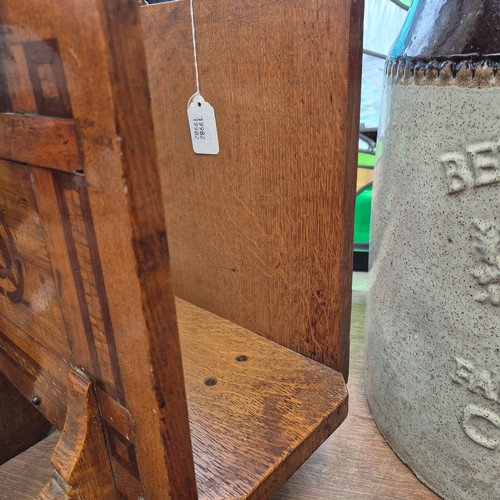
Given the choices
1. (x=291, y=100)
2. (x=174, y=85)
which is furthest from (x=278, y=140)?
(x=174, y=85)

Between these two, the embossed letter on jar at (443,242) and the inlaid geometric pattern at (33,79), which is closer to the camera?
the inlaid geometric pattern at (33,79)

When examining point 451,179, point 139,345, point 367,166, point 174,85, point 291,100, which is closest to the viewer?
point 139,345

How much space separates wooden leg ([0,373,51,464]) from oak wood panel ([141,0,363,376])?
309 mm

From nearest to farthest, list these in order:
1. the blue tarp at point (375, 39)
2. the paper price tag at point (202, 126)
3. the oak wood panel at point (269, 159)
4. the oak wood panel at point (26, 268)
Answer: the oak wood panel at point (26, 268) → the oak wood panel at point (269, 159) → the paper price tag at point (202, 126) → the blue tarp at point (375, 39)

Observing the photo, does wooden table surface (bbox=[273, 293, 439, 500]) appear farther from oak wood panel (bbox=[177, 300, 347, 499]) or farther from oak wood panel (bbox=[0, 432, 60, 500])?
oak wood panel (bbox=[0, 432, 60, 500])

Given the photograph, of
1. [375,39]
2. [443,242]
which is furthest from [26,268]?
[375,39]

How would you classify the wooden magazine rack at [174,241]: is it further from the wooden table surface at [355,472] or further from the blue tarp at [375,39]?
the blue tarp at [375,39]

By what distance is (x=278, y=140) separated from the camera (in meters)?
0.60

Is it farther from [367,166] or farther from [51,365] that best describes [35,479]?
[367,166]

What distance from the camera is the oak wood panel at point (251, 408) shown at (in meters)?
0.48

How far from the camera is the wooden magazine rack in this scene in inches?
Answer: 11.9

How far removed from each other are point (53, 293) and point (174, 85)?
0.39 meters

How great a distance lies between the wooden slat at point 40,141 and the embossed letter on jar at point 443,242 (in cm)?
33

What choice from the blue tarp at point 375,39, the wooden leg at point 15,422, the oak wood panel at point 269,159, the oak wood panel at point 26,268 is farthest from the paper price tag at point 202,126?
the blue tarp at point 375,39
